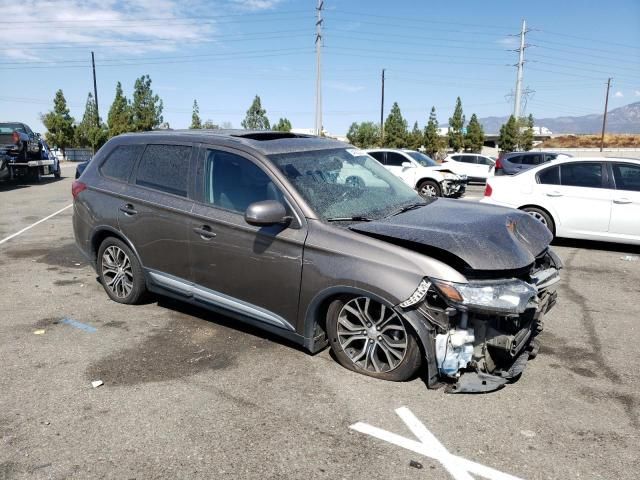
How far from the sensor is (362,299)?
12.1 feet

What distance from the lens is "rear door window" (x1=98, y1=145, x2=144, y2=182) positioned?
207 inches

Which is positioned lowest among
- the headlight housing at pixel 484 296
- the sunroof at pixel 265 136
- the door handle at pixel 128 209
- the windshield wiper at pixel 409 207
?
the headlight housing at pixel 484 296

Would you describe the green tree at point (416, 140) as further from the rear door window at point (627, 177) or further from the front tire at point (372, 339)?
the front tire at point (372, 339)

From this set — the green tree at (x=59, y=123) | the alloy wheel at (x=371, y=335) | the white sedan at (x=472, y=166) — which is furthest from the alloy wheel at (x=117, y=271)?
the green tree at (x=59, y=123)

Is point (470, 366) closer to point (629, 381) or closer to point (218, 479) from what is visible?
point (629, 381)

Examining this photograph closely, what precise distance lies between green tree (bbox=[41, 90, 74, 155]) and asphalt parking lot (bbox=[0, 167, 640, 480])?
5376 cm

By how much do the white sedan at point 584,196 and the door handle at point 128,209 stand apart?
6.17 metres

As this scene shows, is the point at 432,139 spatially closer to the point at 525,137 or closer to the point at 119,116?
the point at 525,137

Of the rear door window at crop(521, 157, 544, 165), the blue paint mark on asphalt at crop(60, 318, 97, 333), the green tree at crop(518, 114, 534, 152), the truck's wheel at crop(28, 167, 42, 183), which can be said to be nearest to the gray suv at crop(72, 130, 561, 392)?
the blue paint mark on asphalt at crop(60, 318, 97, 333)

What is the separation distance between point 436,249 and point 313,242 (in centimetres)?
88

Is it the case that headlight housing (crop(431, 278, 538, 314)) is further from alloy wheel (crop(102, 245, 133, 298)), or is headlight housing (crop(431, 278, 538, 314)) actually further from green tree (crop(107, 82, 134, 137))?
green tree (crop(107, 82, 134, 137))

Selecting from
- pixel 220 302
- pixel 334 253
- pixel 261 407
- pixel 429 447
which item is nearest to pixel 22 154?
pixel 220 302

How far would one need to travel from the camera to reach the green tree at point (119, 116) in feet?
161

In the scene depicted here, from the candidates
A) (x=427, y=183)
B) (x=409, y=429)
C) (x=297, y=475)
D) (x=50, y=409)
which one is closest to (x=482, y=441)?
(x=409, y=429)
